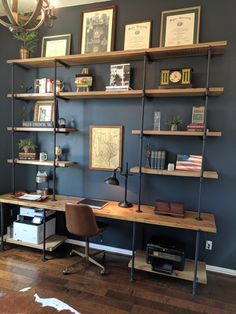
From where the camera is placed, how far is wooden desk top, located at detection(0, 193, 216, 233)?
91.9 inches

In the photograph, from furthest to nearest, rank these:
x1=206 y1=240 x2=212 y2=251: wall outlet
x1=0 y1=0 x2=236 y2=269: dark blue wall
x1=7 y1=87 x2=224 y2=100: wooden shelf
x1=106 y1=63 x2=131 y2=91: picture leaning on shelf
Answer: x1=106 y1=63 x2=131 y2=91: picture leaning on shelf → x1=206 y1=240 x2=212 y2=251: wall outlet → x1=0 y1=0 x2=236 y2=269: dark blue wall → x1=7 y1=87 x2=224 y2=100: wooden shelf

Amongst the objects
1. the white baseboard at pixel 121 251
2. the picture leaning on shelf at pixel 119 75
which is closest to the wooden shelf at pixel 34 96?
the picture leaning on shelf at pixel 119 75

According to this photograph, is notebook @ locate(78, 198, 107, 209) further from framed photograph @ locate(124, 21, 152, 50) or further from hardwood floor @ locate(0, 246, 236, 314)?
framed photograph @ locate(124, 21, 152, 50)

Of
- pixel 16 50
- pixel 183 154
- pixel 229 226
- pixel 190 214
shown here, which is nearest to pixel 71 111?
pixel 16 50

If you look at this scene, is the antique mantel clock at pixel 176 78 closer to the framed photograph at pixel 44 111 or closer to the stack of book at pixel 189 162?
the stack of book at pixel 189 162

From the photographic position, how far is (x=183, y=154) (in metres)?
2.77

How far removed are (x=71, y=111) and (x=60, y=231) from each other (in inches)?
67.8

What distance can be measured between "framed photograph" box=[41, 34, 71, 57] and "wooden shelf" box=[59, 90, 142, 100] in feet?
1.97

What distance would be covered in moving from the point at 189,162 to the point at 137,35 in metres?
1.65

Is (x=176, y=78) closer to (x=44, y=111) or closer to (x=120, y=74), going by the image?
(x=120, y=74)

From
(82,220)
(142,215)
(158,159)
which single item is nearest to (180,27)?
(158,159)

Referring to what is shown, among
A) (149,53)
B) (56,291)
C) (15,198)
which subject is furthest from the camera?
(15,198)

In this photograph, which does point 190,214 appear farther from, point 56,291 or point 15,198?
point 15,198

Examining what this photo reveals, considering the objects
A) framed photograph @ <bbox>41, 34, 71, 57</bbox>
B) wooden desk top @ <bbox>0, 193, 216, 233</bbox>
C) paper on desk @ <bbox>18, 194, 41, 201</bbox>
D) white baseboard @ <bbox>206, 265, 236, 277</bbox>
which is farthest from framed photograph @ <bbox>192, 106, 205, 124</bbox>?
paper on desk @ <bbox>18, 194, 41, 201</bbox>
